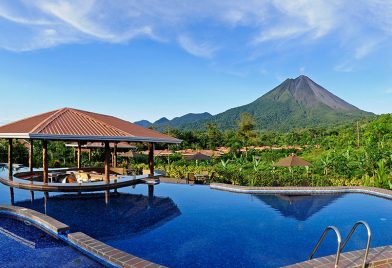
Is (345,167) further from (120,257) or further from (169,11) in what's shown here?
(120,257)

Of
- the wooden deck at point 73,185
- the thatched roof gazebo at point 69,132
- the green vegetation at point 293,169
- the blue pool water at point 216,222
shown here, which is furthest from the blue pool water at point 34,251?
the green vegetation at point 293,169

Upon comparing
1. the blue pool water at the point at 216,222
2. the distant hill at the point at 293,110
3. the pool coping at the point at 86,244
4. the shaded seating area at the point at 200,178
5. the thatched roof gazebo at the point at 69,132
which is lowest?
the blue pool water at the point at 216,222

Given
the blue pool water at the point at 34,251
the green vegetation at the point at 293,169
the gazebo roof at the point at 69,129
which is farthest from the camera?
the green vegetation at the point at 293,169

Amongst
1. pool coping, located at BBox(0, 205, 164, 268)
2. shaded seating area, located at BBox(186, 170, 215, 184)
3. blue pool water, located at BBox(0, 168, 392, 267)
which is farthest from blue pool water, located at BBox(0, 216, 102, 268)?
shaded seating area, located at BBox(186, 170, 215, 184)

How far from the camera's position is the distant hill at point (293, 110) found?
115 meters

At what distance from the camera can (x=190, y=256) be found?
640 centimetres

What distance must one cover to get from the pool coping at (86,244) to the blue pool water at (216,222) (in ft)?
2.34

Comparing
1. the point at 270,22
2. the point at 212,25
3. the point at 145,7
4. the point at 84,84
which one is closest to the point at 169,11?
the point at 145,7

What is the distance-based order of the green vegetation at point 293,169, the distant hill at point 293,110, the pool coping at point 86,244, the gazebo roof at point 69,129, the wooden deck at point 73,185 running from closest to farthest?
the pool coping at point 86,244, the gazebo roof at point 69,129, the wooden deck at point 73,185, the green vegetation at point 293,169, the distant hill at point 293,110

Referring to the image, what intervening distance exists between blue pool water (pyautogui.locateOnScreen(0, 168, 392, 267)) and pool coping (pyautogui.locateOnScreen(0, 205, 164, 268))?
2.34 feet

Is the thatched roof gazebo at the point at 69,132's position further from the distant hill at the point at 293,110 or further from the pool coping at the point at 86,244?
the distant hill at the point at 293,110

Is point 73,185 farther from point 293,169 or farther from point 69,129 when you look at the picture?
point 293,169

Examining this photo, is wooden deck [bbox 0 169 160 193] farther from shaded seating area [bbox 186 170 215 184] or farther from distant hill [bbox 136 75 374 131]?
distant hill [bbox 136 75 374 131]

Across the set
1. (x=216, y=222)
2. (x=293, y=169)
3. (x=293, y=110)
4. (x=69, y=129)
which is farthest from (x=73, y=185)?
(x=293, y=110)
